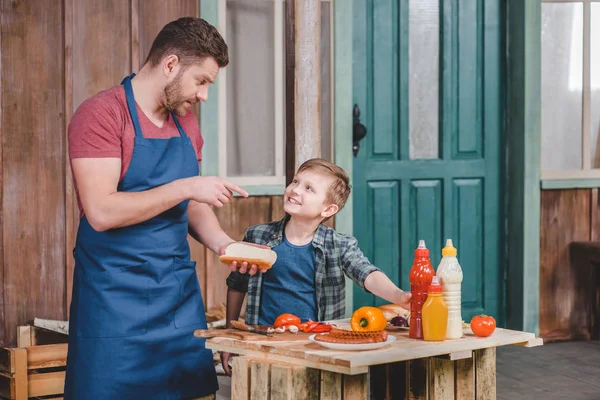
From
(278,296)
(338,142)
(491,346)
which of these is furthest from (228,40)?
(491,346)

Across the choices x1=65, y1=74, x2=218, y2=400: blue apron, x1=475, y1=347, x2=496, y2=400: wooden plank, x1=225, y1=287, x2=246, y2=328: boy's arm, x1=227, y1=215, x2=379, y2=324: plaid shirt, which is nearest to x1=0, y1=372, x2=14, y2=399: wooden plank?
x1=225, y1=287, x2=246, y2=328: boy's arm

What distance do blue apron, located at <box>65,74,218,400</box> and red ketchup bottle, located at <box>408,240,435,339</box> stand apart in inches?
30.4

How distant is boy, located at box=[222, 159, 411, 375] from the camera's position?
380 cm

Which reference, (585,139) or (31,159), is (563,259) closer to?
(585,139)

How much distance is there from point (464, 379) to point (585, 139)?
3.75 metres

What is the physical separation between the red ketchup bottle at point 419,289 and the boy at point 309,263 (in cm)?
61

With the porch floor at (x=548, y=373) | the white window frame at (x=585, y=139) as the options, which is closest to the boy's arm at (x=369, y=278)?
the porch floor at (x=548, y=373)

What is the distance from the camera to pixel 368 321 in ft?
10.4

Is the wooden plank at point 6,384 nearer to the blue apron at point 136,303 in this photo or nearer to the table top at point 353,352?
the blue apron at point 136,303

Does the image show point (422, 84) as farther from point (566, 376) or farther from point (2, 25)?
point (2, 25)

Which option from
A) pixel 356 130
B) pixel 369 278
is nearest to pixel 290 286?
pixel 369 278

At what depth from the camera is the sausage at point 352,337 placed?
291 centimetres

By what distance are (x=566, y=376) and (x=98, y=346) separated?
342 centimetres

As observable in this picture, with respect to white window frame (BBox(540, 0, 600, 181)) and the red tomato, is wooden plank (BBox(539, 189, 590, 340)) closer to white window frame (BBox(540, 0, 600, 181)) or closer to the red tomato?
white window frame (BBox(540, 0, 600, 181))
